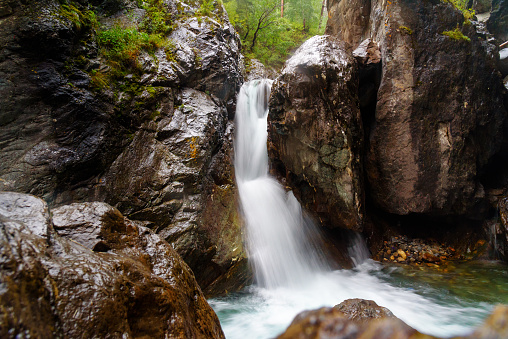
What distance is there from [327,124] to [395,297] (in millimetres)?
3837

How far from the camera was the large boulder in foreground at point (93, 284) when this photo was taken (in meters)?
1.08

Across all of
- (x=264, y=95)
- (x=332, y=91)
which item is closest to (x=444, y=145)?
(x=332, y=91)

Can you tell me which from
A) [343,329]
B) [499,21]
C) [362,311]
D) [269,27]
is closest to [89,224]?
[343,329]

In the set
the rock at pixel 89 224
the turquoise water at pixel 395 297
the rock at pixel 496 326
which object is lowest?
the turquoise water at pixel 395 297

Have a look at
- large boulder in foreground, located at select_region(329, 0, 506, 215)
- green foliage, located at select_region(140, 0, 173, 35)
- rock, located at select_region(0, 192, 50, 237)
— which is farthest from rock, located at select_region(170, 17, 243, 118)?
rock, located at select_region(0, 192, 50, 237)

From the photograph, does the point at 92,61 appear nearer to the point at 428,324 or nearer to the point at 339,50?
the point at 339,50

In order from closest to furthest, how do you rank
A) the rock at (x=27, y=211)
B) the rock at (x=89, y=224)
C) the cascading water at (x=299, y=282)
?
the rock at (x=27, y=211) → the rock at (x=89, y=224) → the cascading water at (x=299, y=282)

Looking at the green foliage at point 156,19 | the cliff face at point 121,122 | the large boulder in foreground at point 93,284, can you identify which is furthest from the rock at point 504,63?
the large boulder in foreground at point 93,284

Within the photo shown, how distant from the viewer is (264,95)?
27.7 ft

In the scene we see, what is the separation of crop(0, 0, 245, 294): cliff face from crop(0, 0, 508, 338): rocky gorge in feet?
0.09

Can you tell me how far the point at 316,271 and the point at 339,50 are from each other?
18.2 feet

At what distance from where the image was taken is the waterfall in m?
5.50

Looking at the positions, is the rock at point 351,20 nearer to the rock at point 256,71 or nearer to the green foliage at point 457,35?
the green foliage at point 457,35

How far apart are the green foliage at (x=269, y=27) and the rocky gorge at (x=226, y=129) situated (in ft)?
17.7
